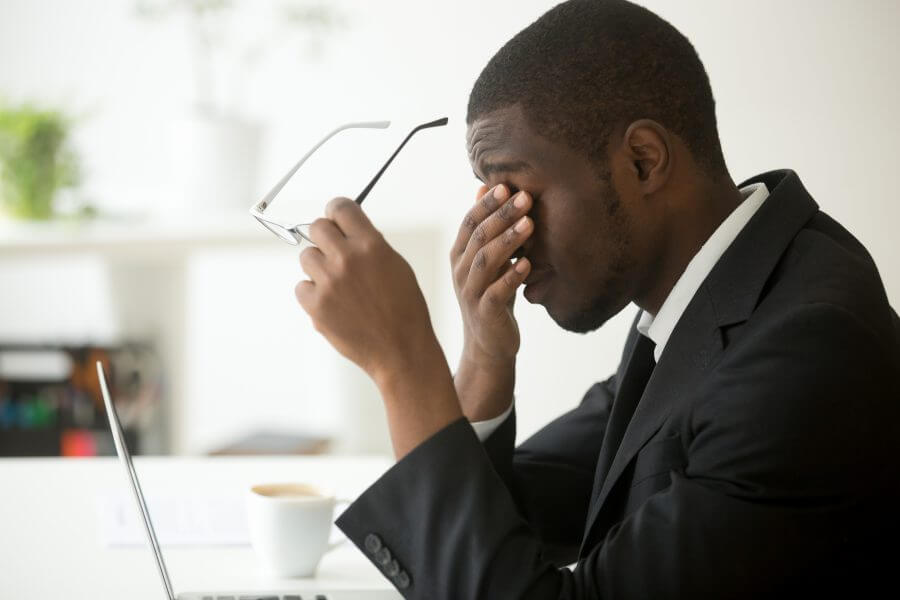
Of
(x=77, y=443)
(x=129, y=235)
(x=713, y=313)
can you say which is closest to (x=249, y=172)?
(x=129, y=235)

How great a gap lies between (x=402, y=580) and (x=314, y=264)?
0.88ft

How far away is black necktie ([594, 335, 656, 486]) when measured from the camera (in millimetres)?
989

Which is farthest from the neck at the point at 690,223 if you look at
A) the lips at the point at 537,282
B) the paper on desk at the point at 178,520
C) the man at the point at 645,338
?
the paper on desk at the point at 178,520

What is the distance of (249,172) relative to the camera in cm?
259

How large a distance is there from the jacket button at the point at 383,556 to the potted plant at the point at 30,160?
218cm

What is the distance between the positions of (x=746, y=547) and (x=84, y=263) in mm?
2689

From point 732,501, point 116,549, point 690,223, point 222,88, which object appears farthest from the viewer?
point 222,88

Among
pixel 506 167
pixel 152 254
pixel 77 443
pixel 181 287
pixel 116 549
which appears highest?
pixel 506 167

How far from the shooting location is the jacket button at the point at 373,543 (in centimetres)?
79

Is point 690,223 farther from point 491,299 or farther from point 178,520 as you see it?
point 178,520

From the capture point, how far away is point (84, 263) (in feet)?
9.92

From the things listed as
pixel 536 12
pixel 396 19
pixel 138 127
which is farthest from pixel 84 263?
pixel 536 12

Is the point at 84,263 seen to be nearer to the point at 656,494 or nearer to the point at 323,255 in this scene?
the point at 323,255

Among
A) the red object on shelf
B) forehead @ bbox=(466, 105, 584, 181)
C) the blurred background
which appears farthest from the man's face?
the red object on shelf
